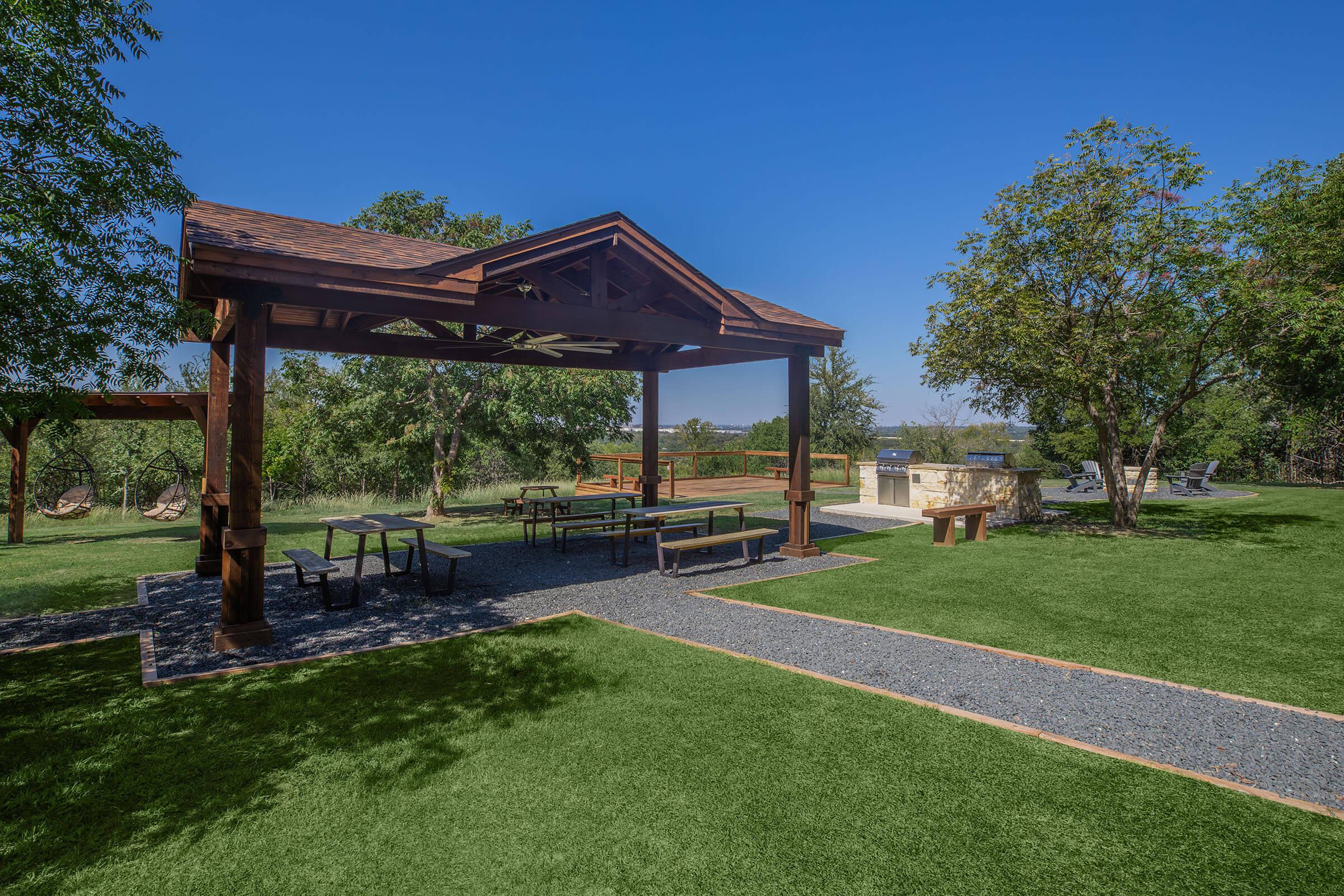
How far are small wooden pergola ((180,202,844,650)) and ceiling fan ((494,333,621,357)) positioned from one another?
0.05 metres

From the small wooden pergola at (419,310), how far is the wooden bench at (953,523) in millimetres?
2052

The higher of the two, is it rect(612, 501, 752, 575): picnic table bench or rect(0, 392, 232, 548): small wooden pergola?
rect(0, 392, 232, 548): small wooden pergola

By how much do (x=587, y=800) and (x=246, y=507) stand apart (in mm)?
3719

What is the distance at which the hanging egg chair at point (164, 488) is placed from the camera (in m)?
11.4

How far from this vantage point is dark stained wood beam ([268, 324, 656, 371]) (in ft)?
26.3

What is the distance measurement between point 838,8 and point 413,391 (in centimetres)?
1180

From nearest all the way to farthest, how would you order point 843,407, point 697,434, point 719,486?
point 719,486, point 843,407, point 697,434

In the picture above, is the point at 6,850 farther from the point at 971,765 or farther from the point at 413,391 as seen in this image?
the point at 413,391

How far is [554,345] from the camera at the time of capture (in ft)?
30.8

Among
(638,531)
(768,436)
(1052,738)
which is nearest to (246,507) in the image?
(638,531)

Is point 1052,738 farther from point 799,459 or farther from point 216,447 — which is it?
point 216,447

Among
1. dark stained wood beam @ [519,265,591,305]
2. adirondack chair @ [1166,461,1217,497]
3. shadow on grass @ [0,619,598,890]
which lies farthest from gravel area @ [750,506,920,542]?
adirondack chair @ [1166,461,1217,497]

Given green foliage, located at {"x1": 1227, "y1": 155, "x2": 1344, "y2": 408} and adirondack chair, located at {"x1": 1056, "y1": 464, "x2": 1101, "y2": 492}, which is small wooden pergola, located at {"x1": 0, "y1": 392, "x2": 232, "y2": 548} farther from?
adirondack chair, located at {"x1": 1056, "y1": 464, "x2": 1101, "y2": 492}

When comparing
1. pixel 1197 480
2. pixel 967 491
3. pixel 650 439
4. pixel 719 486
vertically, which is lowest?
pixel 719 486
